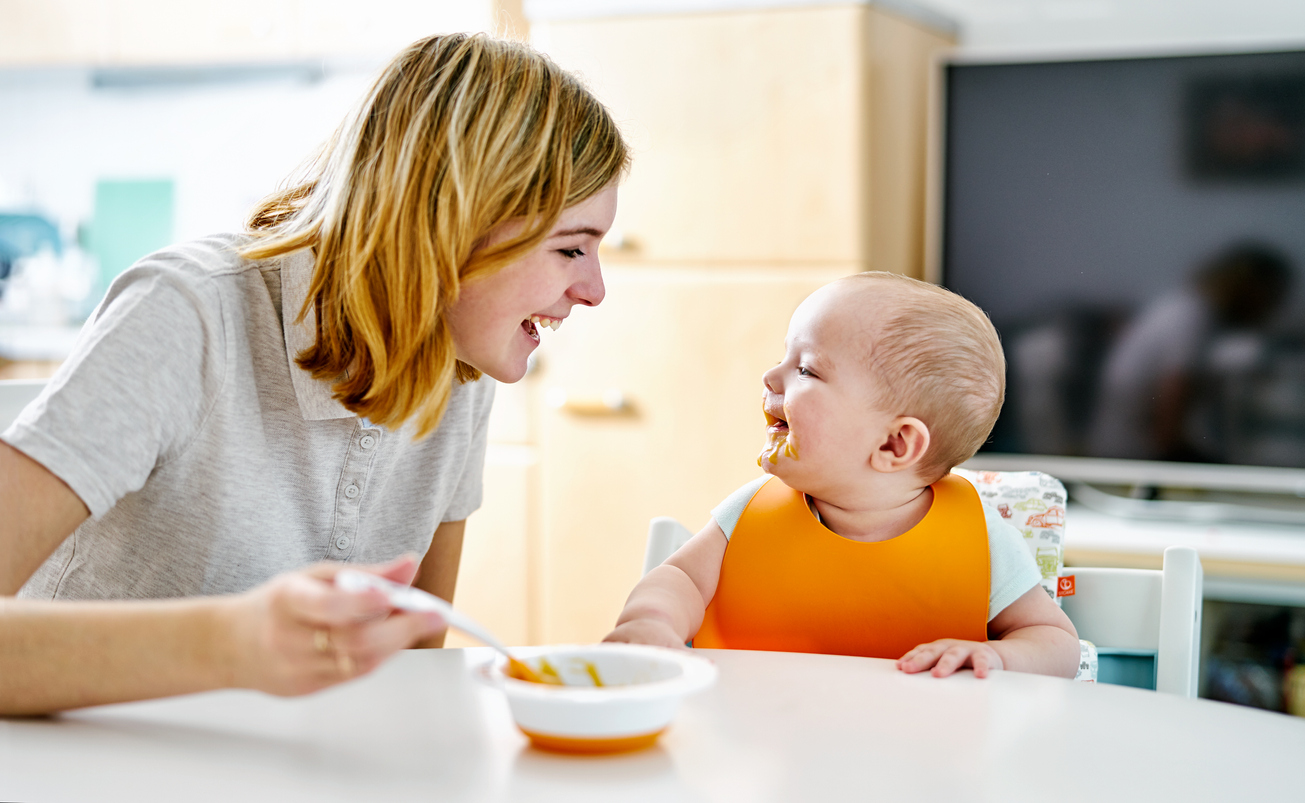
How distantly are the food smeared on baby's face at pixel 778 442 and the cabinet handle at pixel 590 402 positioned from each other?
4.12 ft

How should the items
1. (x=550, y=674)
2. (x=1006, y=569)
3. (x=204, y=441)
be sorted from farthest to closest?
1. (x=1006, y=569)
2. (x=204, y=441)
3. (x=550, y=674)

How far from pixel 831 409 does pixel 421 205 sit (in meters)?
0.45

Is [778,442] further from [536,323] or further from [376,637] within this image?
[376,637]

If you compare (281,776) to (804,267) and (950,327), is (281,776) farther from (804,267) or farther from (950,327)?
(804,267)

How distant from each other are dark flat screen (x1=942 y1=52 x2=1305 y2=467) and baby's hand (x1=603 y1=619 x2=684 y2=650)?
1.69 meters

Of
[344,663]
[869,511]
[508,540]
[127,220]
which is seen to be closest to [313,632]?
[344,663]

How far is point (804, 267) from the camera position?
7.55 ft

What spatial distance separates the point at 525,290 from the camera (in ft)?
3.42

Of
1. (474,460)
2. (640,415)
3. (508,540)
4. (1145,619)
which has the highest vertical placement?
(474,460)

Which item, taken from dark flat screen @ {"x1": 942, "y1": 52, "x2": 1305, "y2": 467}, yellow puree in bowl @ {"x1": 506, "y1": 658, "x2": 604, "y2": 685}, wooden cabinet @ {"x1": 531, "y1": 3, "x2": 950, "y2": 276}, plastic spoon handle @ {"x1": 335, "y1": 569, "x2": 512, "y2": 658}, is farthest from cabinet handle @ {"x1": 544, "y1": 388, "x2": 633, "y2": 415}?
plastic spoon handle @ {"x1": 335, "y1": 569, "x2": 512, "y2": 658}

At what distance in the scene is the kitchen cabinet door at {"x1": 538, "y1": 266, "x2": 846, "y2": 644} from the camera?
Result: 7.65 ft

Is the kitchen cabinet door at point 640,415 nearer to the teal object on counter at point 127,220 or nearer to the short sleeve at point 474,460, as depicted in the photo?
the short sleeve at point 474,460

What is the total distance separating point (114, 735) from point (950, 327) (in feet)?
2.66

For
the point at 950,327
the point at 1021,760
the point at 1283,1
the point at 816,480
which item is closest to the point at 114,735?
the point at 1021,760
